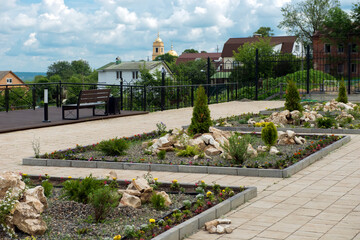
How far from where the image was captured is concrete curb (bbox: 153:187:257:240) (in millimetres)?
4608

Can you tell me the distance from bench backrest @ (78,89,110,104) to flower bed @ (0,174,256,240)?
9.45 m

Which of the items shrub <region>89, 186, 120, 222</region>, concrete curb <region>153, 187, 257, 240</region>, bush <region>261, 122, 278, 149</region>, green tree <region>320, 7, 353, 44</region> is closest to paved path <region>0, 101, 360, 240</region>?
concrete curb <region>153, 187, 257, 240</region>

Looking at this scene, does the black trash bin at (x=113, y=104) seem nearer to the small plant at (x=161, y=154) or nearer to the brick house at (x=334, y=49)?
the small plant at (x=161, y=154)

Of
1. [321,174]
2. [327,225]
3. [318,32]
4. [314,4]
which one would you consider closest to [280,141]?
[321,174]

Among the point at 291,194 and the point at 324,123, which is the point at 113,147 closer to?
the point at 291,194

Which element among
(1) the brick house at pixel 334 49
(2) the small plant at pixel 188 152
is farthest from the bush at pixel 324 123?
(1) the brick house at pixel 334 49

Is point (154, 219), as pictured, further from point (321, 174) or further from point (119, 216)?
point (321, 174)

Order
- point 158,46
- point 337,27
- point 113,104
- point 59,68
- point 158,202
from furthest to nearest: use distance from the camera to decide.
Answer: point 158,46
point 59,68
point 337,27
point 113,104
point 158,202

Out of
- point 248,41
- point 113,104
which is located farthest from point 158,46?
point 113,104

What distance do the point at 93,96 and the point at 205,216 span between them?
1150 cm

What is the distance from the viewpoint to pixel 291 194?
21.1 feet

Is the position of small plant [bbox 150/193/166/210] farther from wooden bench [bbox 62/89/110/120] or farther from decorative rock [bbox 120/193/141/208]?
wooden bench [bbox 62/89/110/120]

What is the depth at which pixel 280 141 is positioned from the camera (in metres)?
10.1

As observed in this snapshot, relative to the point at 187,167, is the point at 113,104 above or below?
above
